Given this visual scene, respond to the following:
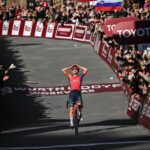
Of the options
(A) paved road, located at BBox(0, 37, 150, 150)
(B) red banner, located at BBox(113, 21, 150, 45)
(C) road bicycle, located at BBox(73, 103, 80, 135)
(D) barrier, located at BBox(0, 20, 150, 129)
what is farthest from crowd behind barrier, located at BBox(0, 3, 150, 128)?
(B) red banner, located at BBox(113, 21, 150, 45)

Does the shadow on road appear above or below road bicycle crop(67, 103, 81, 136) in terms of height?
below

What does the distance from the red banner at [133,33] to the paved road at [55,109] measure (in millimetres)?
2797

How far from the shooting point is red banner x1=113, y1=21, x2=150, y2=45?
1864 cm

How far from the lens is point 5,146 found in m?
19.7

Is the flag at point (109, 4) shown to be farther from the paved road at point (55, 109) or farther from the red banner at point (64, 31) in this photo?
the red banner at point (64, 31)

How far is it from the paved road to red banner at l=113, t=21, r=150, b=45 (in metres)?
2.80

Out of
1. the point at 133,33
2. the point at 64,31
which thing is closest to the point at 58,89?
the point at 133,33

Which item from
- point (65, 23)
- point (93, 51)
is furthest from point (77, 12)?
point (93, 51)

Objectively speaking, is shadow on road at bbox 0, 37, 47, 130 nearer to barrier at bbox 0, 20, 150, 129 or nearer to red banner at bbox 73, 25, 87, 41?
barrier at bbox 0, 20, 150, 129

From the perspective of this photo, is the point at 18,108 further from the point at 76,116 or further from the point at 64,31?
the point at 64,31

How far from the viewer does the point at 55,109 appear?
2855cm

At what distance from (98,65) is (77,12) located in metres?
9.58

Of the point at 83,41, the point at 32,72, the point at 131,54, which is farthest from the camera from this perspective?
the point at 83,41

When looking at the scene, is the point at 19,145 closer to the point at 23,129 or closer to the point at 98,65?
the point at 23,129
